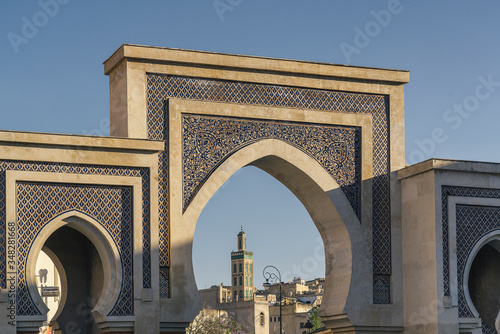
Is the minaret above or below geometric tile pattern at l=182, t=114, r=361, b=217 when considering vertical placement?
below

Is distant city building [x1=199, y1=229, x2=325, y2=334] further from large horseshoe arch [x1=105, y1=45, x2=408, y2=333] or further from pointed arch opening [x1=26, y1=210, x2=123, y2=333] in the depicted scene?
pointed arch opening [x1=26, y1=210, x2=123, y2=333]

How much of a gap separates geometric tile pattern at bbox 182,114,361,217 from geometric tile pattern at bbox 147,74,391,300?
0.95 feet

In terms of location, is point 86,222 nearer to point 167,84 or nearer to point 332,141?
point 167,84

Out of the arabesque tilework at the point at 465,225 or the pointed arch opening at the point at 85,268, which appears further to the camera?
the arabesque tilework at the point at 465,225

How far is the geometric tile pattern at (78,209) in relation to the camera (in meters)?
12.1

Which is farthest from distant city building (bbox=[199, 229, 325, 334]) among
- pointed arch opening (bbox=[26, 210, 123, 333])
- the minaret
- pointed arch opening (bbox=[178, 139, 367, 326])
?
pointed arch opening (bbox=[26, 210, 123, 333])

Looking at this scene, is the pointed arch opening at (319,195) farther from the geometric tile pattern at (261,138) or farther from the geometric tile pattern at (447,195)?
the geometric tile pattern at (447,195)

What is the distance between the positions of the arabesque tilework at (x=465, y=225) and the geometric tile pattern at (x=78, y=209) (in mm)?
4486

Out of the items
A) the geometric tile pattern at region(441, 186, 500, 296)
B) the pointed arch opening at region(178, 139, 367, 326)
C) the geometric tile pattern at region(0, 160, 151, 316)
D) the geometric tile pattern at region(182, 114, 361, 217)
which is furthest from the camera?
the pointed arch opening at region(178, 139, 367, 326)

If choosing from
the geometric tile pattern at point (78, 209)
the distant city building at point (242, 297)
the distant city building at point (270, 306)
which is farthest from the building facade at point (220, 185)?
the distant city building at point (242, 297)

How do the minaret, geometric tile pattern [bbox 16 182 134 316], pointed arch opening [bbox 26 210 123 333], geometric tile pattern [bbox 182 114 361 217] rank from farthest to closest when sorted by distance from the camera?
the minaret < geometric tile pattern [bbox 182 114 361 217] < pointed arch opening [bbox 26 210 123 333] < geometric tile pattern [bbox 16 182 134 316]

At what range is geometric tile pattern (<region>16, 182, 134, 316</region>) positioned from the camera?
12.1m

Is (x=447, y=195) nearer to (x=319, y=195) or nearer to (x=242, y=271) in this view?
(x=319, y=195)

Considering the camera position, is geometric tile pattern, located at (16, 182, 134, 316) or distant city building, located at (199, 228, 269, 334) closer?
geometric tile pattern, located at (16, 182, 134, 316)
